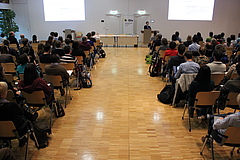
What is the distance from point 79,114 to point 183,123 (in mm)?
2140

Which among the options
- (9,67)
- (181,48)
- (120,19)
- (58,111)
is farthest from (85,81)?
(120,19)

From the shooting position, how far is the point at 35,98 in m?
3.44

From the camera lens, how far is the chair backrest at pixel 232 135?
2312mm

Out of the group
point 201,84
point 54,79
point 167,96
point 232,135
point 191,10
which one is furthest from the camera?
point 191,10

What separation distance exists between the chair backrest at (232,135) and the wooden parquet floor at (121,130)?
65 cm

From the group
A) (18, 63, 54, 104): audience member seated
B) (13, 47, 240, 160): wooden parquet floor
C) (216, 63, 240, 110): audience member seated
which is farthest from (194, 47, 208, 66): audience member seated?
(18, 63, 54, 104): audience member seated

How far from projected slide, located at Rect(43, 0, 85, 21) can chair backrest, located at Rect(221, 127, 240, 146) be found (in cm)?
1451

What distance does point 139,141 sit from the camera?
3330 mm

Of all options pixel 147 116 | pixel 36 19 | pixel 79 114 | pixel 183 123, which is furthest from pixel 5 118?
pixel 36 19

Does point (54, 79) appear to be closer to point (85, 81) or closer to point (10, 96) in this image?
point (10, 96)

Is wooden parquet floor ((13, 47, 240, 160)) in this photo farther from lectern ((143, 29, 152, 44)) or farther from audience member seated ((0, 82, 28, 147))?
lectern ((143, 29, 152, 44))

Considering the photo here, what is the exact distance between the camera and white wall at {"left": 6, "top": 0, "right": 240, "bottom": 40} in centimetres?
1486

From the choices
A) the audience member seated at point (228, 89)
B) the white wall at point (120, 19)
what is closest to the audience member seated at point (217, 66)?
the audience member seated at point (228, 89)

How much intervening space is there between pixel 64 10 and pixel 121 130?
44.2ft
